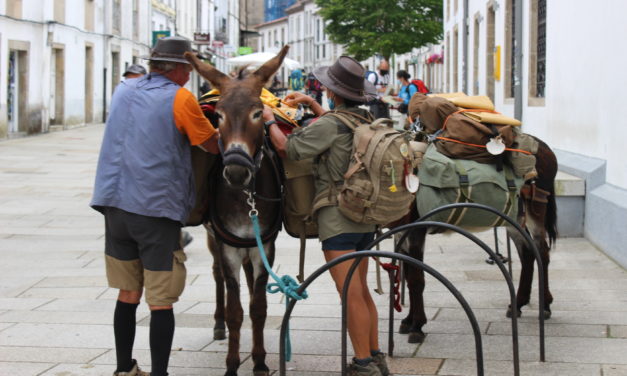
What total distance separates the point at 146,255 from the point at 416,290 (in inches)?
89.6

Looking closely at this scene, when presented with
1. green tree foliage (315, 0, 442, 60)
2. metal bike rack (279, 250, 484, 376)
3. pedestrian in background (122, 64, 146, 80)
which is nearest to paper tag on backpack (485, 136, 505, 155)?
metal bike rack (279, 250, 484, 376)

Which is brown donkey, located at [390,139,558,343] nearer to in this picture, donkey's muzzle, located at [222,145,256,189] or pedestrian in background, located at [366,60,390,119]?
donkey's muzzle, located at [222,145,256,189]

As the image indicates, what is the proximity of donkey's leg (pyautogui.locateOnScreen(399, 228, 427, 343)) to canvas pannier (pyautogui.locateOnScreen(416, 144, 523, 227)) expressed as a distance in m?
0.19

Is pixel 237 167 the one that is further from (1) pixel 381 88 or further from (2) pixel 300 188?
(1) pixel 381 88

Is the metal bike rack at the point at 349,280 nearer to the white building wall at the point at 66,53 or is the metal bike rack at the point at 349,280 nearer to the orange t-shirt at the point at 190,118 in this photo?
the orange t-shirt at the point at 190,118

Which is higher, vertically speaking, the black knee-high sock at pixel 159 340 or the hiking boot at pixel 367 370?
the black knee-high sock at pixel 159 340

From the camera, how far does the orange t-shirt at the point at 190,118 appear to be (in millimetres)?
4680

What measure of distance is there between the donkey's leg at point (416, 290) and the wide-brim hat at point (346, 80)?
154cm

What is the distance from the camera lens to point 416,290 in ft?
20.7

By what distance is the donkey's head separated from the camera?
15.0ft

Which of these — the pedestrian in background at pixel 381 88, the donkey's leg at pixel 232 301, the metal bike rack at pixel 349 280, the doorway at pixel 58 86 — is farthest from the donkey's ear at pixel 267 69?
the doorway at pixel 58 86

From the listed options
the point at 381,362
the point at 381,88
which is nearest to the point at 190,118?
the point at 381,362

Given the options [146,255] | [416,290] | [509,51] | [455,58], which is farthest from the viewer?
[455,58]

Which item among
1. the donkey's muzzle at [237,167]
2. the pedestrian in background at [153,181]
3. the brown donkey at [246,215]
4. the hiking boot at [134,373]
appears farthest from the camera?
the hiking boot at [134,373]
